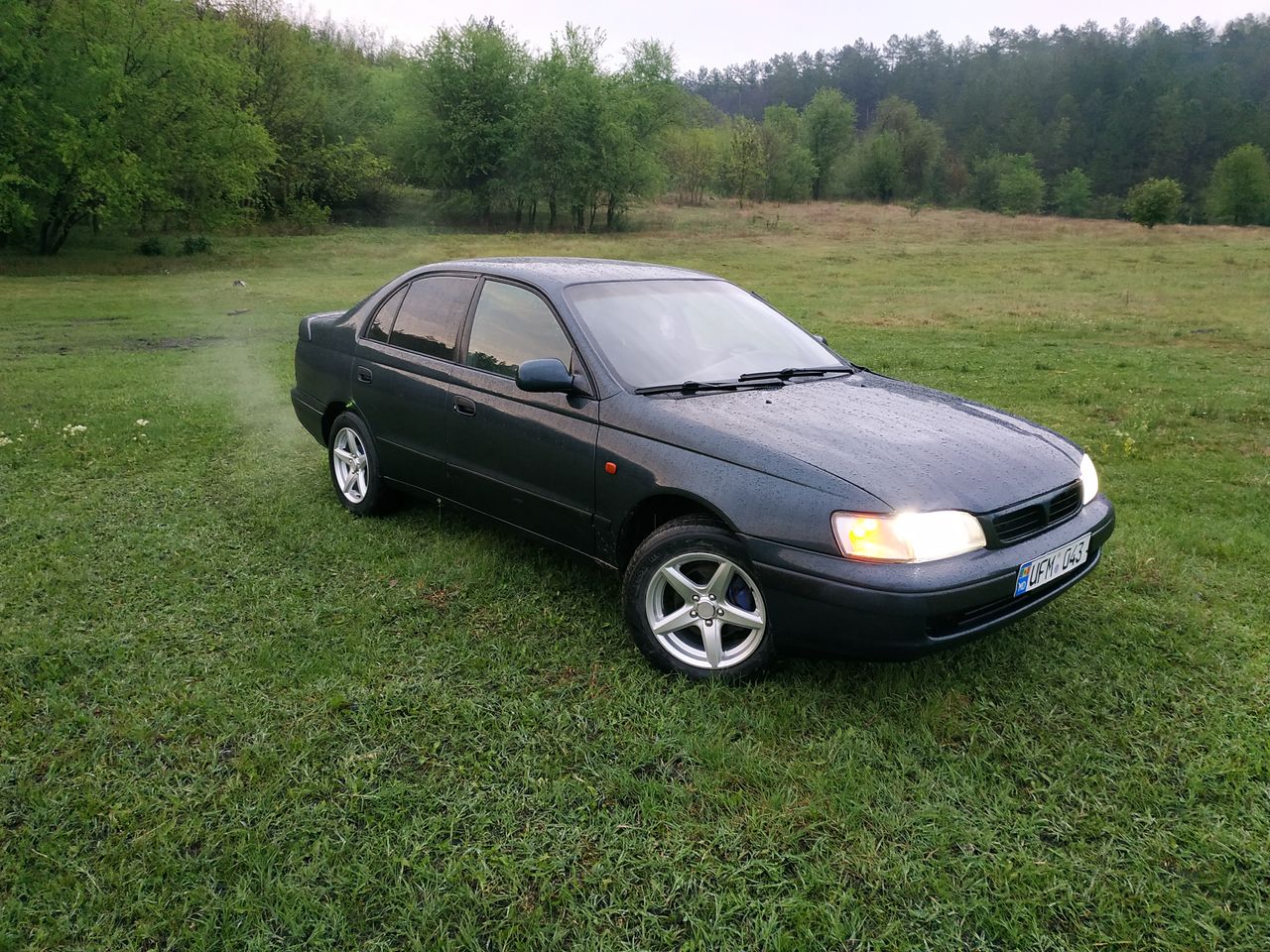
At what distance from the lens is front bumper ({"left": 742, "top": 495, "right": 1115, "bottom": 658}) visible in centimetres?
271

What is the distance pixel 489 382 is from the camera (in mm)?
3979

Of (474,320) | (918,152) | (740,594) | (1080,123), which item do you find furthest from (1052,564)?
(1080,123)

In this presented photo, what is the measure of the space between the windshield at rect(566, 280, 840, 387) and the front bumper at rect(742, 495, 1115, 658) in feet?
3.54

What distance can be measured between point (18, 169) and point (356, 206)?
22.7 metres

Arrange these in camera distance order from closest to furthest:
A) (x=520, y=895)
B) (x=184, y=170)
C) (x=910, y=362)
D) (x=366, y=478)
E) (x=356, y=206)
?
1. (x=520, y=895)
2. (x=366, y=478)
3. (x=910, y=362)
4. (x=184, y=170)
5. (x=356, y=206)

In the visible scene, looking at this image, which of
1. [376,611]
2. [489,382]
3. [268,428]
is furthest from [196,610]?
[268,428]

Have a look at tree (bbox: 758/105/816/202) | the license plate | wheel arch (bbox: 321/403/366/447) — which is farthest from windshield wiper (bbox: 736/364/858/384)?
tree (bbox: 758/105/816/202)

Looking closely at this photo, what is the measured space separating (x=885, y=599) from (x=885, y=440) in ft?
2.36

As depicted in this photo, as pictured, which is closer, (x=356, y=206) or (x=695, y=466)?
(x=695, y=466)

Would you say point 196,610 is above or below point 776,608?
below

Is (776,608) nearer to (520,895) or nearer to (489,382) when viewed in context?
(520,895)

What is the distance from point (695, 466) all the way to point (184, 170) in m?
33.6

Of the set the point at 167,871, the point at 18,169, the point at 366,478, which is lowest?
the point at 167,871

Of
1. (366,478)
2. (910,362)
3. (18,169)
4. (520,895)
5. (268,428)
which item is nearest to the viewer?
(520,895)
